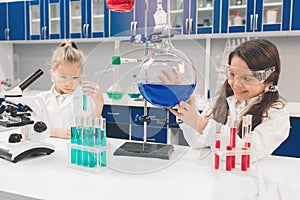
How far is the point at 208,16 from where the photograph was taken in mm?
2971

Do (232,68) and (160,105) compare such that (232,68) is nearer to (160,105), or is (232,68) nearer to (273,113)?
(273,113)

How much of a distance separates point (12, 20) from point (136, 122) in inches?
136

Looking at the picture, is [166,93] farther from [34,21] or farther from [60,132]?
[34,21]

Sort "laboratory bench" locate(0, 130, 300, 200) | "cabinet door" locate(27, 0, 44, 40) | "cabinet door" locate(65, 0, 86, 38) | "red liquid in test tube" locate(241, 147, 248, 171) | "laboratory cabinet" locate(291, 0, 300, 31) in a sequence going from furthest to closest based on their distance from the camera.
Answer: "cabinet door" locate(27, 0, 44, 40)
"cabinet door" locate(65, 0, 86, 38)
"laboratory cabinet" locate(291, 0, 300, 31)
"red liquid in test tube" locate(241, 147, 248, 171)
"laboratory bench" locate(0, 130, 300, 200)

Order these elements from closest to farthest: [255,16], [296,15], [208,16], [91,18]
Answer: [296,15]
[255,16]
[208,16]
[91,18]

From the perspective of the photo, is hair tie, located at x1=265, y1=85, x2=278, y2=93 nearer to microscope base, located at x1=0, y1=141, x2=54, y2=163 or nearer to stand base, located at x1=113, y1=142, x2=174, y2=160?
stand base, located at x1=113, y1=142, x2=174, y2=160

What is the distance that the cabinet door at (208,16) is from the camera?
2.89 metres

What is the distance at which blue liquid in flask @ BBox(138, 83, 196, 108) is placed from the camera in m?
0.95

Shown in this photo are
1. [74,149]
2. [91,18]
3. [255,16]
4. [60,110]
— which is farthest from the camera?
[91,18]

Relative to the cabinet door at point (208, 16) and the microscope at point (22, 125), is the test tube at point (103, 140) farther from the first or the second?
the cabinet door at point (208, 16)

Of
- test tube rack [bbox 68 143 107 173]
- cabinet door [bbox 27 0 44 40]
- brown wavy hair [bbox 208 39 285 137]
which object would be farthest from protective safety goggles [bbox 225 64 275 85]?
cabinet door [bbox 27 0 44 40]

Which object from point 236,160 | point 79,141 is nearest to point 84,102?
point 79,141

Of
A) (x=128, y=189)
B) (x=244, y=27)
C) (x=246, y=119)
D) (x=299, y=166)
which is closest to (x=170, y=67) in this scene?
(x=246, y=119)

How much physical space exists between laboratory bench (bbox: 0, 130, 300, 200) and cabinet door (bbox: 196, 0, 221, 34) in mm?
2036
